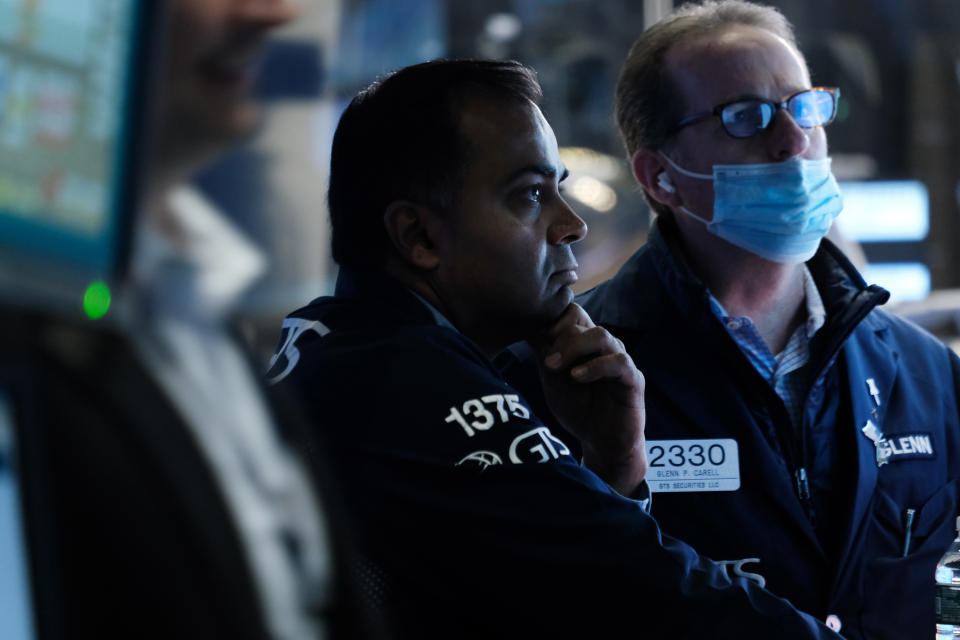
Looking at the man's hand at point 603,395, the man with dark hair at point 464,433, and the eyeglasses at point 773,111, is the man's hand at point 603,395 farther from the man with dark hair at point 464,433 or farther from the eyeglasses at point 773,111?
the eyeglasses at point 773,111

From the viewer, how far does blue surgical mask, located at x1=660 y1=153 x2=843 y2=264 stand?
2.04 meters

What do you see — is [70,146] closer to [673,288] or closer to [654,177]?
[673,288]

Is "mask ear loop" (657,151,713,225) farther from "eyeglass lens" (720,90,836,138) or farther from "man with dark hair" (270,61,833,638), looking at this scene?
"man with dark hair" (270,61,833,638)

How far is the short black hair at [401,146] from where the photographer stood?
155 centimetres

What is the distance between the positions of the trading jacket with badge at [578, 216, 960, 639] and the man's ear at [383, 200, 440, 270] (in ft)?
1.70

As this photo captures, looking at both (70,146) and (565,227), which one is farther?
(565,227)

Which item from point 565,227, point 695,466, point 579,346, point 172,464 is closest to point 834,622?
point 695,466

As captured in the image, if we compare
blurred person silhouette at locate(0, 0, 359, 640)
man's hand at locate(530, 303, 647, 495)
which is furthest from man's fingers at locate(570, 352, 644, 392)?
blurred person silhouette at locate(0, 0, 359, 640)

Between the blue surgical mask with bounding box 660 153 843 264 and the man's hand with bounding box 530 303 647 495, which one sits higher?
the blue surgical mask with bounding box 660 153 843 264

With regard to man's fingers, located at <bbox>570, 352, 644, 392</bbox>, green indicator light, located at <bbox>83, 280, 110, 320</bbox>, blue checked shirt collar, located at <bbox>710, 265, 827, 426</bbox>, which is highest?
green indicator light, located at <bbox>83, 280, 110, 320</bbox>

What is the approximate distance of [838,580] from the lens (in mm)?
1722

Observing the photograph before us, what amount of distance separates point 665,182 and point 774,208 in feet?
0.76

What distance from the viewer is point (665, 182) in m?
2.19

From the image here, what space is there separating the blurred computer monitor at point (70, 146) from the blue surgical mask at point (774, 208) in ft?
5.53
